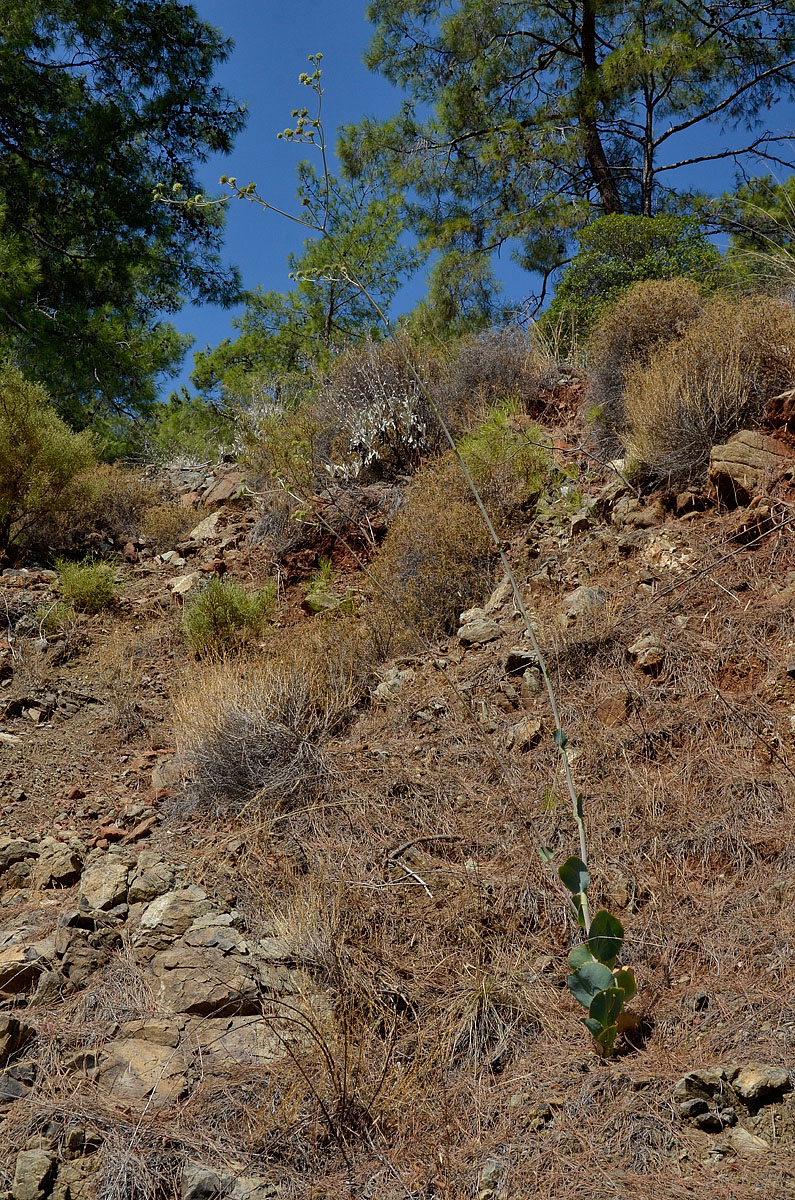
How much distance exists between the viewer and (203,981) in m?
2.65

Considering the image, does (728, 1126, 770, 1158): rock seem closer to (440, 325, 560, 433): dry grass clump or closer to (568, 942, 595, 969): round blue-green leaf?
(568, 942, 595, 969): round blue-green leaf

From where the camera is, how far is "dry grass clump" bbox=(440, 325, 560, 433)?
715 centimetres

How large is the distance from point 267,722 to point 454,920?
1.44 metres

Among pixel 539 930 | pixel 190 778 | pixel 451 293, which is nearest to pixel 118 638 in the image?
pixel 190 778

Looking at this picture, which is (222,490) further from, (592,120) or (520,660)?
(592,120)

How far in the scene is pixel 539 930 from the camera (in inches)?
110

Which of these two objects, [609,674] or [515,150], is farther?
[515,150]

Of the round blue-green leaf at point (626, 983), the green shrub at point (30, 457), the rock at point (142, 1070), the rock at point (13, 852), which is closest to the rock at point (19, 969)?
the rock at point (142, 1070)

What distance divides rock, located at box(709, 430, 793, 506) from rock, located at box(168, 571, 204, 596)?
3.79 meters

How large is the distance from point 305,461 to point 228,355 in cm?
632

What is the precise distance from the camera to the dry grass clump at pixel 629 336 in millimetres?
6027

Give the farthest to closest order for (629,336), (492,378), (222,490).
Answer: (222,490) < (492,378) < (629,336)

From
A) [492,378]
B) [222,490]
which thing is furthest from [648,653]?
[222,490]

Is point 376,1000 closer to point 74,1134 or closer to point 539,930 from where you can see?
point 539,930
